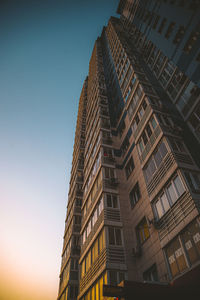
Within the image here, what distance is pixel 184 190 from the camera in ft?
42.5

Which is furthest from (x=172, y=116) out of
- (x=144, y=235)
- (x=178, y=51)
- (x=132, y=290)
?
(x=132, y=290)

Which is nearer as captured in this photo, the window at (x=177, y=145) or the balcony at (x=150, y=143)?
the window at (x=177, y=145)

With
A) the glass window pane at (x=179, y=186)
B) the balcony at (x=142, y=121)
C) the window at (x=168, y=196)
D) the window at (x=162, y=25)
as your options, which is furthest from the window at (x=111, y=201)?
the window at (x=162, y=25)

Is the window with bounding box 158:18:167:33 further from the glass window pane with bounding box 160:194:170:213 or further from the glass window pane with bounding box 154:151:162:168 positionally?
the glass window pane with bounding box 160:194:170:213

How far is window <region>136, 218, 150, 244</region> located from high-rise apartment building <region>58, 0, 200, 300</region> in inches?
3.0

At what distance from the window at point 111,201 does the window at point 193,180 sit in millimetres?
8706

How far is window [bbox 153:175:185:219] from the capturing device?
13.6m

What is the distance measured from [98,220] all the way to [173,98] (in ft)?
50.2

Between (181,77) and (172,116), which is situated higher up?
(181,77)

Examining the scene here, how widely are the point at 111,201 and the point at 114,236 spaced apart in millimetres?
3704

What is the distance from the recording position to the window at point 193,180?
1320cm

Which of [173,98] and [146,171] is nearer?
[146,171]

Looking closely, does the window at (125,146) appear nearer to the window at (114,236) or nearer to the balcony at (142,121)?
the balcony at (142,121)

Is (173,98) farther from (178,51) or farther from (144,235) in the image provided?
(144,235)
